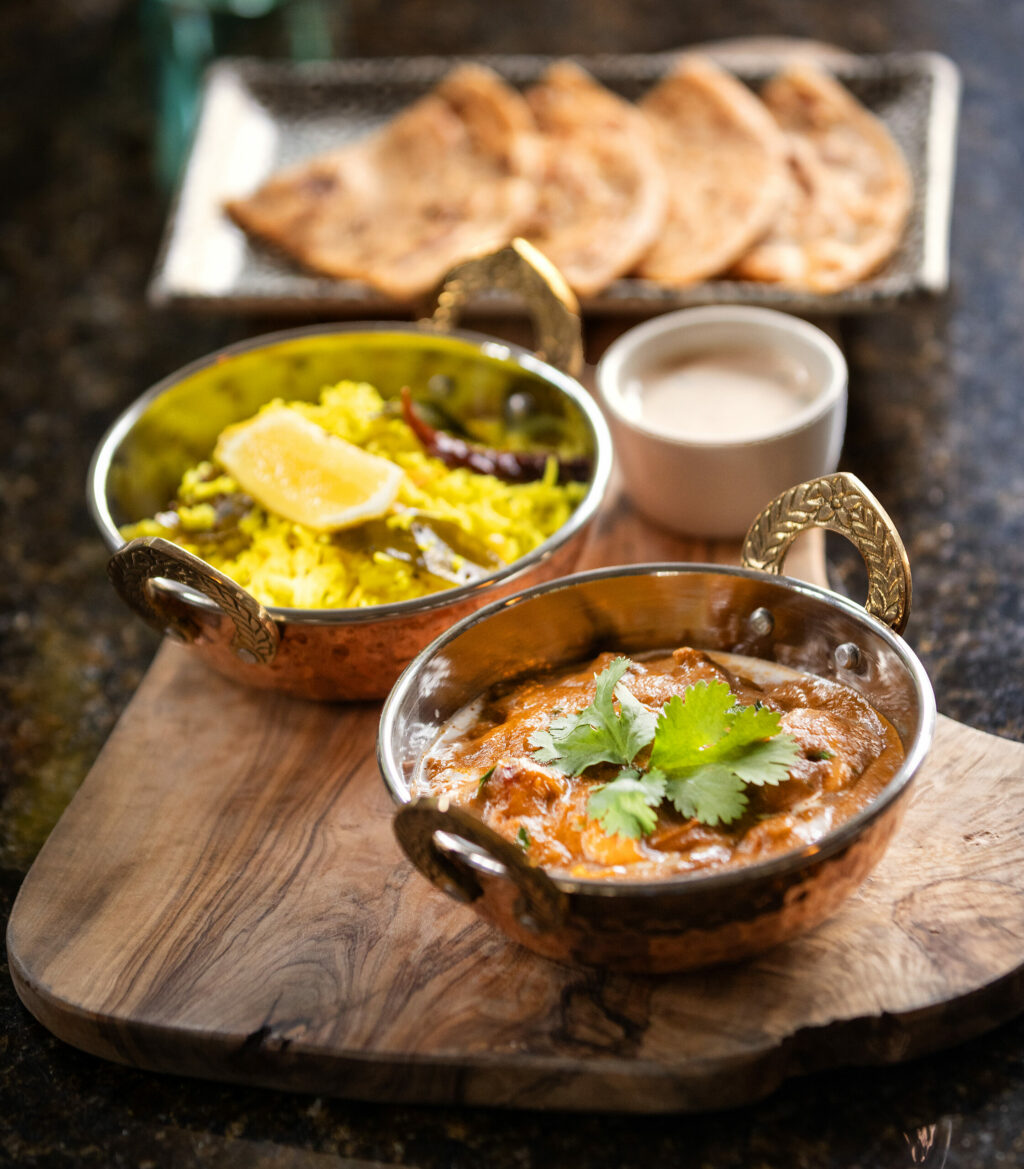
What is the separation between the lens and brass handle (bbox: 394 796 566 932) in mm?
1572

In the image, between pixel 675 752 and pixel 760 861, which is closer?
pixel 760 861

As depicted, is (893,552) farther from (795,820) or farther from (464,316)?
(464,316)

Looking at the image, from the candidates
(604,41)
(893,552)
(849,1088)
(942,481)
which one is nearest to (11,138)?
(604,41)

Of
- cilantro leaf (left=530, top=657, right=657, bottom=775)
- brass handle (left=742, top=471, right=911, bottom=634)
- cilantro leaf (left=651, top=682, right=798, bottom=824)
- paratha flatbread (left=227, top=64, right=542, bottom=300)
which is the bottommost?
paratha flatbread (left=227, top=64, right=542, bottom=300)

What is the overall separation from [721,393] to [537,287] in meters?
0.45

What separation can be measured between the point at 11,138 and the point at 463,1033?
418 centimetres

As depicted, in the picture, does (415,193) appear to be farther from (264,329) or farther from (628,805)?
(628,805)

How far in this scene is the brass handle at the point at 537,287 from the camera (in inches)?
107

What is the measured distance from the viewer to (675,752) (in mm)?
1776

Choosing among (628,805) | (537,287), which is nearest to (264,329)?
(537,287)

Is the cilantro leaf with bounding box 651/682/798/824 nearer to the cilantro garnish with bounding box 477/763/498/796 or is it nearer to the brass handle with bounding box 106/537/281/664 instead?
the cilantro garnish with bounding box 477/763/498/796

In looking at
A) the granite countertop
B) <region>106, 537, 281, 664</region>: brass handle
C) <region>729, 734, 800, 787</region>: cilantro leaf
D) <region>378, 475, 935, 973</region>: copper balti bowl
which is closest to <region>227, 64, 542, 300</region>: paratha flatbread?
the granite countertop

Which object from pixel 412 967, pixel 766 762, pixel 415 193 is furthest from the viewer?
pixel 415 193

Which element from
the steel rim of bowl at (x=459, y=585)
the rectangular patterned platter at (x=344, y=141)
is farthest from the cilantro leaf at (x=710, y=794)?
the rectangular patterned platter at (x=344, y=141)
